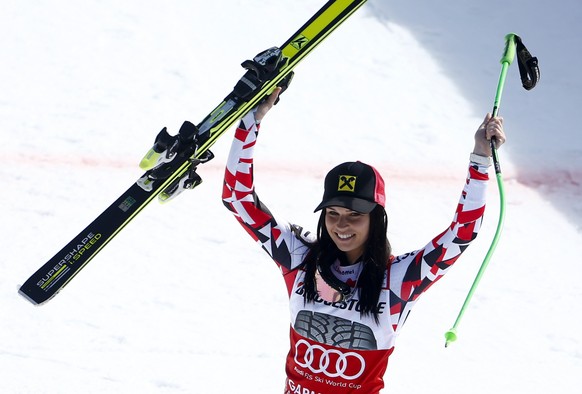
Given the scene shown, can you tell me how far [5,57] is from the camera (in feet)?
23.9

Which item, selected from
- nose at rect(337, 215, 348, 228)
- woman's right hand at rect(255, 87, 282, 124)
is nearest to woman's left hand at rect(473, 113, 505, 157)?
nose at rect(337, 215, 348, 228)

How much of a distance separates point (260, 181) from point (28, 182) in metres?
1.43

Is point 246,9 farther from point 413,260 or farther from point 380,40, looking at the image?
point 413,260

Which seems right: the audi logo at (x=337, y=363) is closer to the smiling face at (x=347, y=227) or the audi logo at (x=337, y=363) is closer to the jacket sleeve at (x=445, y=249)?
the jacket sleeve at (x=445, y=249)

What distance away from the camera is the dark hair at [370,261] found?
2.93 m

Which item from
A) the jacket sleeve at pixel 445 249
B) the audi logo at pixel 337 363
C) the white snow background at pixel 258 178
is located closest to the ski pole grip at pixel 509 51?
the jacket sleeve at pixel 445 249

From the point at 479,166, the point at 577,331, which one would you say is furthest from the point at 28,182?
the point at 479,166

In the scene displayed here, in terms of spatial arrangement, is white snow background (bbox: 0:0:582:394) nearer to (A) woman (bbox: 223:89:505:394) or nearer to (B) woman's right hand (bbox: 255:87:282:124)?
(A) woman (bbox: 223:89:505:394)

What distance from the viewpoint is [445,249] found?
2846mm

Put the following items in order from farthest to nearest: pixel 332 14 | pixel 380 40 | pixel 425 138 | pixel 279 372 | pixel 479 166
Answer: pixel 380 40 → pixel 425 138 → pixel 279 372 → pixel 332 14 → pixel 479 166

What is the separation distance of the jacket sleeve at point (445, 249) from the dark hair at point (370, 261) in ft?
0.18

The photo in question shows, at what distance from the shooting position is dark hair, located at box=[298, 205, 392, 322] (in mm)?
2932

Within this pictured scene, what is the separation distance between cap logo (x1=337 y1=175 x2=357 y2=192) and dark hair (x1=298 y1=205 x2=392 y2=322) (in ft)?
0.38

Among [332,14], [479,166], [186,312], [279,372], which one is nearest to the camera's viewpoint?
[479,166]
